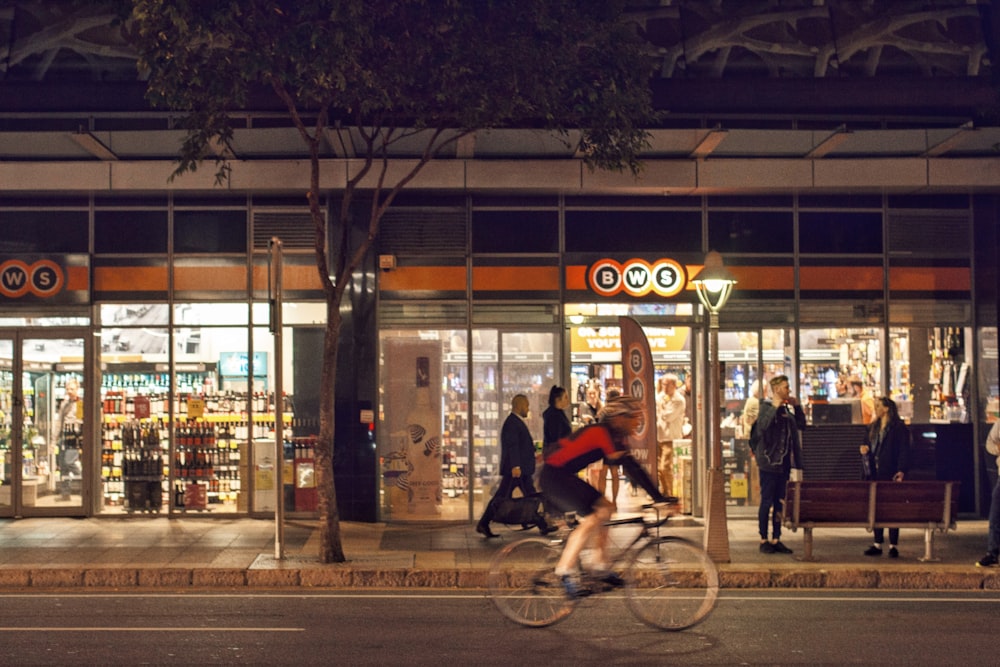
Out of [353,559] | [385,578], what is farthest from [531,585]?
[353,559]

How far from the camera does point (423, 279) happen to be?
16.2m

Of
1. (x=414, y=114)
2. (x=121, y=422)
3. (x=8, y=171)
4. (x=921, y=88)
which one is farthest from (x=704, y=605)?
(x=8, y=171)

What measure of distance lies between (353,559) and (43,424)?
649 cm

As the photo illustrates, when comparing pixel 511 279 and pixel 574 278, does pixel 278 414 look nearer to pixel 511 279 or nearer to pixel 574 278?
pixel 511 279

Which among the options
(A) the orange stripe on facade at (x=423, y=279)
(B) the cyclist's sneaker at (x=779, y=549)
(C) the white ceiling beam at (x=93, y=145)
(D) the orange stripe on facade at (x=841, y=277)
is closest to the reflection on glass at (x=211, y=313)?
(A) the orange stripe on facade at (x=423, y=279)

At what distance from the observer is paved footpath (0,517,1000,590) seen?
452 inches

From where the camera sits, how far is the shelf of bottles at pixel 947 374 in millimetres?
16453

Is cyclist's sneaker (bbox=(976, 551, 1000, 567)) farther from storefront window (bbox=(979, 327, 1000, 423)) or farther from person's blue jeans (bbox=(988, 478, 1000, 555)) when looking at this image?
storefront window (bbox=(979, 327, 1000, 423))

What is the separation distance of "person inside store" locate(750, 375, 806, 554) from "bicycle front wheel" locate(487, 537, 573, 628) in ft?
15.7

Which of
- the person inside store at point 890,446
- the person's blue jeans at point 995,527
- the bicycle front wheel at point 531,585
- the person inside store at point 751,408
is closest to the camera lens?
the bicycle front wheel at point 531,585

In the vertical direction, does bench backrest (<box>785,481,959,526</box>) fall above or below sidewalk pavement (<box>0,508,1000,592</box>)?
above

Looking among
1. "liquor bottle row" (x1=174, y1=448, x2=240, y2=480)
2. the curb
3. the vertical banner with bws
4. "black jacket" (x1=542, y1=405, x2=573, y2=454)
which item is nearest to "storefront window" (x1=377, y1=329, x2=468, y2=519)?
"liquor bottle row" (x1=174, y1=448, x2=240, y2=480)

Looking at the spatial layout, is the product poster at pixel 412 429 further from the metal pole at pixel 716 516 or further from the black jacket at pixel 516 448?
the metal pole at pixel 716 516

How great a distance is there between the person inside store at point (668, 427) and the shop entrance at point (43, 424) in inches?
324
